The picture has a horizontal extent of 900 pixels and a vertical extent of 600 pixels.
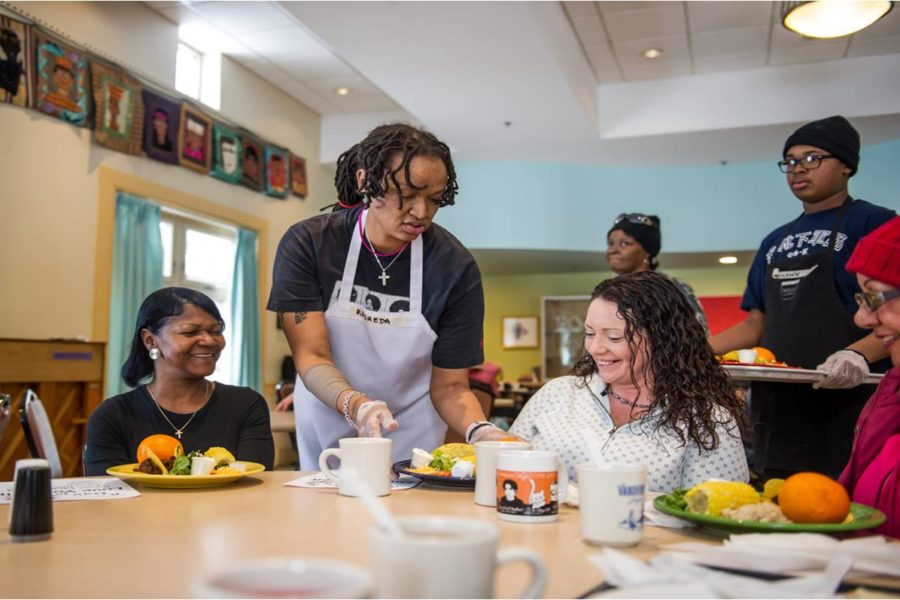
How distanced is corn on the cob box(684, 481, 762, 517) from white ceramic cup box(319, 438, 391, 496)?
0.52 meters

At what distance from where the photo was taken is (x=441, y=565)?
0.62m

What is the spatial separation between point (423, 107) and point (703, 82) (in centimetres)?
238

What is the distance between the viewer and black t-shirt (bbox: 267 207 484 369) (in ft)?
6.46

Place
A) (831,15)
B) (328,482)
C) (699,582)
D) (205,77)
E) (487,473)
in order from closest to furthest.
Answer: (699,582) → (487,473) → (328,482) → (831,15) → (205,77)

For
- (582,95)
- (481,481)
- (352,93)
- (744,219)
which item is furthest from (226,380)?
(481,481)

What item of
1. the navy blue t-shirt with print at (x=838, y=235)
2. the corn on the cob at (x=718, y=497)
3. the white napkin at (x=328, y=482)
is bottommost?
the white napkin at (x=328, y=482)

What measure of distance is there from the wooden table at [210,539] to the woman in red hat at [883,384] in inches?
19.3

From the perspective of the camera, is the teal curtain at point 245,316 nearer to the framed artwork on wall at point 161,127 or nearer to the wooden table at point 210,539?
the framed artwork on wall at point 161,127

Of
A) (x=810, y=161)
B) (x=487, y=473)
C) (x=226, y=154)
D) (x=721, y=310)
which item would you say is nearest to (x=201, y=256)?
(x=226, y=154)

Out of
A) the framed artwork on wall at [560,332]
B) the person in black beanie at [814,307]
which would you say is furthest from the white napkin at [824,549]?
the framed artwork on wall at [560,332]

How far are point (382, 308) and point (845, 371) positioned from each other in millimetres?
1378

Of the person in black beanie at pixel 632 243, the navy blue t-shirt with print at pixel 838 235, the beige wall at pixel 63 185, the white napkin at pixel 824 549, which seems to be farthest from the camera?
the beige wall at pixel 63 185

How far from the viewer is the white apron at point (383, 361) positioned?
202 cm

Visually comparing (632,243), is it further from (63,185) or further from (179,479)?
(63,185)
